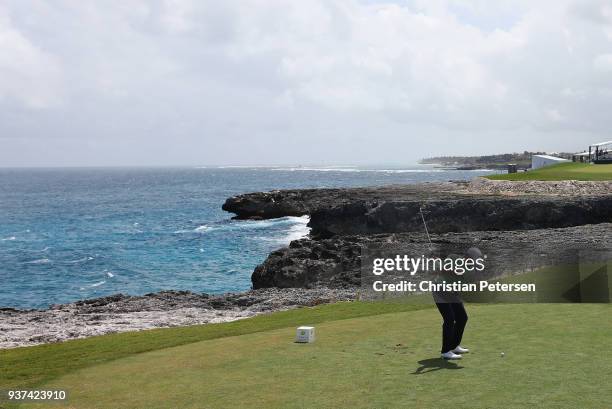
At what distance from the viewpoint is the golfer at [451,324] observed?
35.8 feet

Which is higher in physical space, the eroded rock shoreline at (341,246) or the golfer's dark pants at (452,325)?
the golfer's dark pants at (452,325)

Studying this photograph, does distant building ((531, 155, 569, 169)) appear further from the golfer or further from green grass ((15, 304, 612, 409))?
the golfer

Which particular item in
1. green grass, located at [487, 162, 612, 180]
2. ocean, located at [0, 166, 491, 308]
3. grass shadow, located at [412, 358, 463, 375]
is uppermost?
green grass, located at [487, 162, 612, 180]

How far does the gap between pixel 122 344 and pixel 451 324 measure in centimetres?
866

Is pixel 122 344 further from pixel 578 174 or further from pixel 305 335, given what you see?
pixel 578 174

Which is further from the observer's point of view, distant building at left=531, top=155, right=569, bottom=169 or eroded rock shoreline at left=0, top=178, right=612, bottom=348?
distant building at left=531, top=155, right=569, bottom=169

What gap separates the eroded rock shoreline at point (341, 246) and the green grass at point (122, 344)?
4185 mm

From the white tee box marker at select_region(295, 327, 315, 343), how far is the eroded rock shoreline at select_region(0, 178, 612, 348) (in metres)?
9.65

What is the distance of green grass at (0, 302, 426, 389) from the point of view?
43.4 ft

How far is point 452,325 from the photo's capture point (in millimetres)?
10953

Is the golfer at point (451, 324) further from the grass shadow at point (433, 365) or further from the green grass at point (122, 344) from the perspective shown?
the green grass at point (122, 344)

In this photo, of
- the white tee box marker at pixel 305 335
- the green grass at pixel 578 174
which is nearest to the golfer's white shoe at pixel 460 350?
the white tee box marker at pixel 305 335

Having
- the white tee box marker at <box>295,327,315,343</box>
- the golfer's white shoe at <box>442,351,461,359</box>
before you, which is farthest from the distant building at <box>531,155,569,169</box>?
the golfer's white shoe at <box>442,351,461,359</box>

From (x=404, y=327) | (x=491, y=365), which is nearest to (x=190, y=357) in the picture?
(x=404, y=327)
